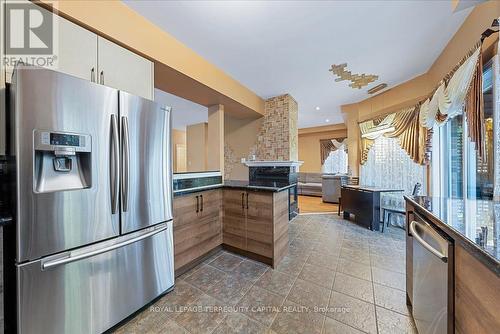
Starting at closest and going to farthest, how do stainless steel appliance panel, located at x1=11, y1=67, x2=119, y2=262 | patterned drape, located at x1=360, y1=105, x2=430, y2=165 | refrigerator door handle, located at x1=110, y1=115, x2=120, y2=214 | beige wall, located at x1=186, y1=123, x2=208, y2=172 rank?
stainless steel appliance panel, located at x1=11, y1=67, x2=119, y2=262, refrigerator door handle, located at x1=110, y1=115, x2=120, y2=214, patterned drape, located at x1=360, y1=105, x2=430, y2=165, beige wall, located at x1=186, y1=123, x2=208, y2=172

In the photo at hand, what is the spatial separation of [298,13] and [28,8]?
78.2 inches

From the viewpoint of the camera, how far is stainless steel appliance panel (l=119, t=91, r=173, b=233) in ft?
4.59

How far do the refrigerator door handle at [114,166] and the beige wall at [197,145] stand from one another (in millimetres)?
5085

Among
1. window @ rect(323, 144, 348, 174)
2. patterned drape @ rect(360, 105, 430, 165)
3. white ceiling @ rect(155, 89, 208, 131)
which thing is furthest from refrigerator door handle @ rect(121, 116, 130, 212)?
window @ rect(323, 144, 348, 174)

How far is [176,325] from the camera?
1414 mm

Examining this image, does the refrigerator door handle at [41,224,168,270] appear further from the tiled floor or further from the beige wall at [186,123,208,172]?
the beige wall at [186,123,208,172]

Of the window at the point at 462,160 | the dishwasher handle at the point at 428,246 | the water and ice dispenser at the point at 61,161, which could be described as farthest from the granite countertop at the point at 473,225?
the water and ice dispenser at the point at 61,161

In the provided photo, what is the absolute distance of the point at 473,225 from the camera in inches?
34.9

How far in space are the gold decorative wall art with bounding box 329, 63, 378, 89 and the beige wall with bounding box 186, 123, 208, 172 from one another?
4405 mm

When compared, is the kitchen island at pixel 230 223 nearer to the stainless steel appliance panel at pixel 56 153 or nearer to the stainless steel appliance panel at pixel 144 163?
the stainless steel appliance panel at pixel 144 163

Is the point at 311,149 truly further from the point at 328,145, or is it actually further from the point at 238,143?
the point at 238,143

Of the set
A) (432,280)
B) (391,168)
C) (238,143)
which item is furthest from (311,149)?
(432,280)

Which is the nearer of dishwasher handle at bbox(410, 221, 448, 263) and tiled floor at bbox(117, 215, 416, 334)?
dishwasher handle at bbox(410, 221, 448, 263)

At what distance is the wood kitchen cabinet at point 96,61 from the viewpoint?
1326 millimetres
